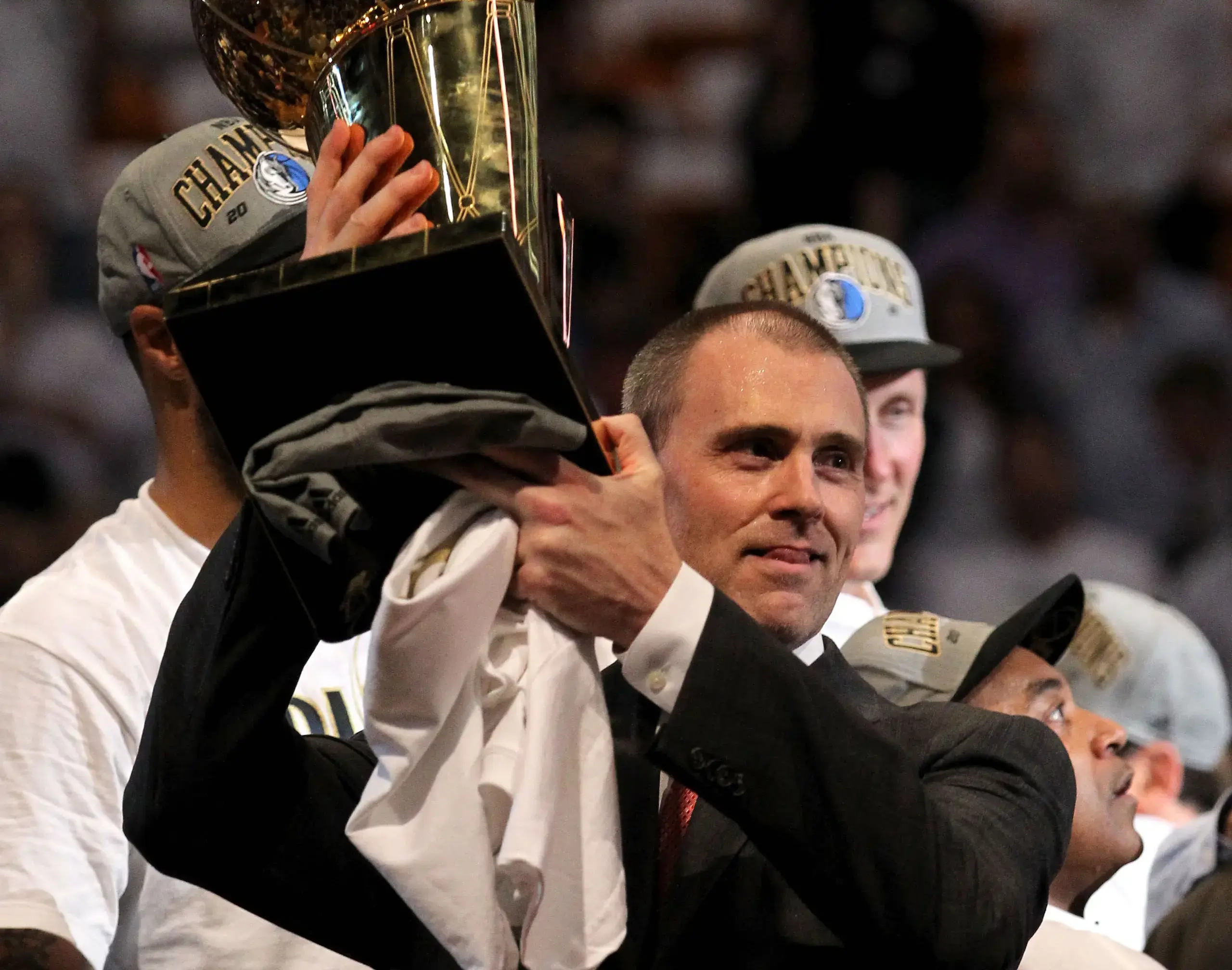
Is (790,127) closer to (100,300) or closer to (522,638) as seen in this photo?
(100,300)

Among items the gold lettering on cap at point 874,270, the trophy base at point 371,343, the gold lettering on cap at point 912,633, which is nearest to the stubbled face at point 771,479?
the trophy base at point 371,343

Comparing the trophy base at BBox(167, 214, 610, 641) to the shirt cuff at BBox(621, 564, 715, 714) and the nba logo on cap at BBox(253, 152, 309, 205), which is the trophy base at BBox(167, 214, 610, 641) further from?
the nba logo on cap at BBox(253, 152, 309, 205)

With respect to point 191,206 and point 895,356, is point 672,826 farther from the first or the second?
point 895,356

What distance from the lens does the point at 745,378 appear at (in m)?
1.96

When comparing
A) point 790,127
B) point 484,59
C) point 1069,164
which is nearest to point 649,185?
point 790,127

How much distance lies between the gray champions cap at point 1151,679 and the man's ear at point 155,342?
159 cm

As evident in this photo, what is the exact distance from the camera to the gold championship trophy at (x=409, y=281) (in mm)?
1396

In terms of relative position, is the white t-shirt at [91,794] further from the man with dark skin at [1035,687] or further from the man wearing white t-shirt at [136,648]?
the man with dark skin at [1035,687]

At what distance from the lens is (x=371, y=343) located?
4.73ft

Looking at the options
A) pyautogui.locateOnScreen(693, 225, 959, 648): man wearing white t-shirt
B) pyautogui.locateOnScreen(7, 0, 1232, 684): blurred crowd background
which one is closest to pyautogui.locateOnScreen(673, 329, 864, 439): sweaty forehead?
pyautogui.locateOnScreen(693, 225, 959, 648): man wearing white t-shirt

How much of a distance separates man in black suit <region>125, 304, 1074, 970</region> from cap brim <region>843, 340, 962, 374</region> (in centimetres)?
110

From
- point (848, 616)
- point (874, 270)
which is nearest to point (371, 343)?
point (848, 616)

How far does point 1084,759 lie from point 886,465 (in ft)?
2.30

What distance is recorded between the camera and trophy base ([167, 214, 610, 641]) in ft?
4.54
